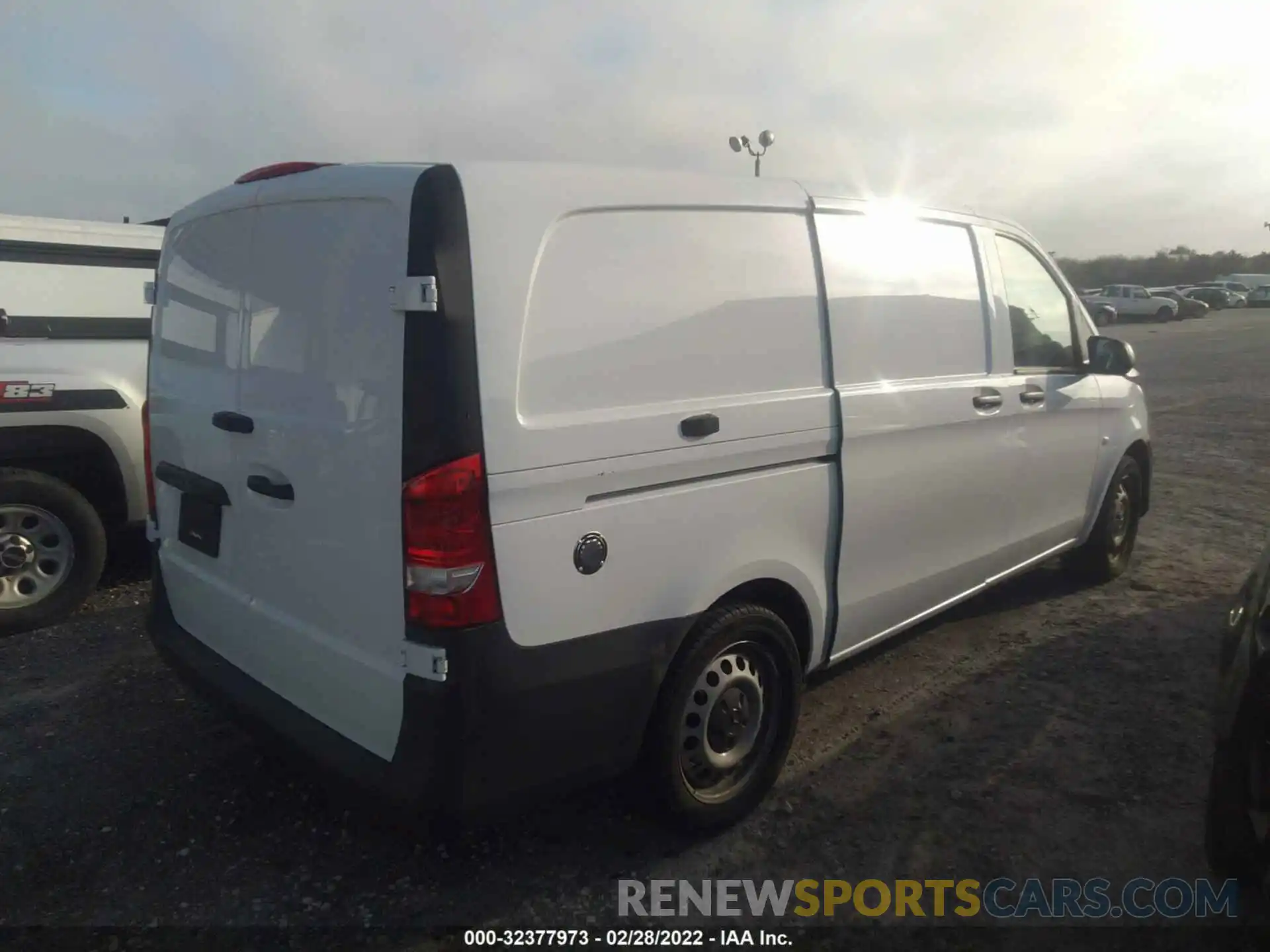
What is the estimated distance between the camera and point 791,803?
10.8 ft

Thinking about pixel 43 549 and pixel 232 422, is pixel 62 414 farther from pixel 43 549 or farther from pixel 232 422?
pixel 232 422

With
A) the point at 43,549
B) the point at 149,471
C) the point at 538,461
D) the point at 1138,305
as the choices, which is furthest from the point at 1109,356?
the point at 1138,305

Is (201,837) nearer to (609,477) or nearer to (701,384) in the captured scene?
(609,477)

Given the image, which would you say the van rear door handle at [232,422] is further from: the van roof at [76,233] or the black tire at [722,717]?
the van roof at [76,233]

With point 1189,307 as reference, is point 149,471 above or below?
Answer: below

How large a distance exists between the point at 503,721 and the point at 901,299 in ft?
7.34

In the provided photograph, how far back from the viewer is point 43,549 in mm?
4871

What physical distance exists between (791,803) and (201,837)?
1.98 meters

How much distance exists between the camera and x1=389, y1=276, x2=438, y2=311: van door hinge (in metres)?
2.21

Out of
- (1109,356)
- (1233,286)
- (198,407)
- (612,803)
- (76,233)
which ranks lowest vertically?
(612,803)

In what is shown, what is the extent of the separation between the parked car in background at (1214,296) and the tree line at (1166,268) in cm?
1672

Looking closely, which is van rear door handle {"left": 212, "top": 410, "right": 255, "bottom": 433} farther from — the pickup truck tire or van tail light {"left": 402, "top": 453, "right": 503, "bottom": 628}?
the pickup truck tire

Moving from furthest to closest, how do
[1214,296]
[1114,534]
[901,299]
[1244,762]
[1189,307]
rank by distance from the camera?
[1214,296] → [1189,307] → [1114,534] → [901,299] → [1244,762]

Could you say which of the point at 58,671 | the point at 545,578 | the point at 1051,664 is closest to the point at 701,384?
the point at 545,578
